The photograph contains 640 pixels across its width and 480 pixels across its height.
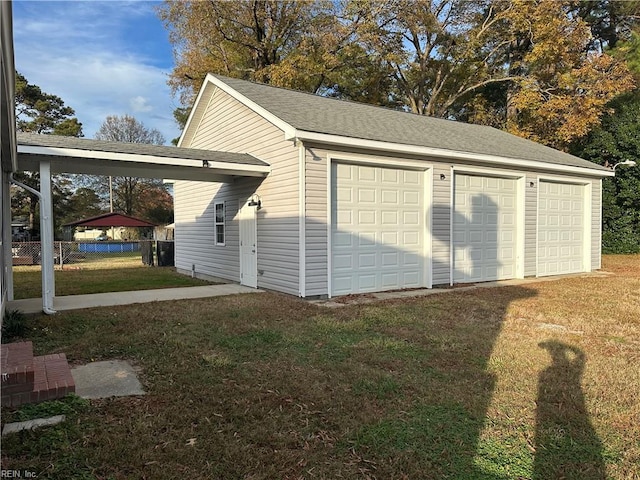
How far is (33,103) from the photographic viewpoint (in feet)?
83.1

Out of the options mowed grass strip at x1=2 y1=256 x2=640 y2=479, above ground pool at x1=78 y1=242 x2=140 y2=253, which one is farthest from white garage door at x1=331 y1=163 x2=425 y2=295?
above ground pool at x1=78 y1=242 x2=140 y2=253

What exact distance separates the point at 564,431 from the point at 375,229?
229 inches

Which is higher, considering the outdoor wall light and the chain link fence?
the outdoor wall light

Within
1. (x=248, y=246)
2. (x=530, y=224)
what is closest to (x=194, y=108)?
(x=248, y=246)

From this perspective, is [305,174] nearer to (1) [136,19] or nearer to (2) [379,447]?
(2) [379,447]

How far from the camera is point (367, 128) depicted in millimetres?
8812

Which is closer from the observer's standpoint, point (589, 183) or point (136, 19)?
point (136, 19)

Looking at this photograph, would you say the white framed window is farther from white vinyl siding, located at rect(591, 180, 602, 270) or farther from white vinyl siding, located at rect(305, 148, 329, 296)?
white vinyl siding, located at rect(591, 180, 602, 270)

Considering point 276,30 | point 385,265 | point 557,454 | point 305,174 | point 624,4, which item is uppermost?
point 624,4

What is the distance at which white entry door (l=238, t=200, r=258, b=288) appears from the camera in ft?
29.6

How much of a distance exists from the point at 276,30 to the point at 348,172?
1444cm

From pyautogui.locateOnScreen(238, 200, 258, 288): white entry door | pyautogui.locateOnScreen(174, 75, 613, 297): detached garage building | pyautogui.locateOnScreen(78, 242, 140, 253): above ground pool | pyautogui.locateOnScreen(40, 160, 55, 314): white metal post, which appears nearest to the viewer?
pyautogui.locateOnScreen(40, 160, 55, 314): white metal post

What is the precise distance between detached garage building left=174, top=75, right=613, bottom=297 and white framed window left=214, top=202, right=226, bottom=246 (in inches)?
2.1

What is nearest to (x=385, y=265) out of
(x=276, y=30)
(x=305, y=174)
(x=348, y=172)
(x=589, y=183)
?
(x=348, y=172)
